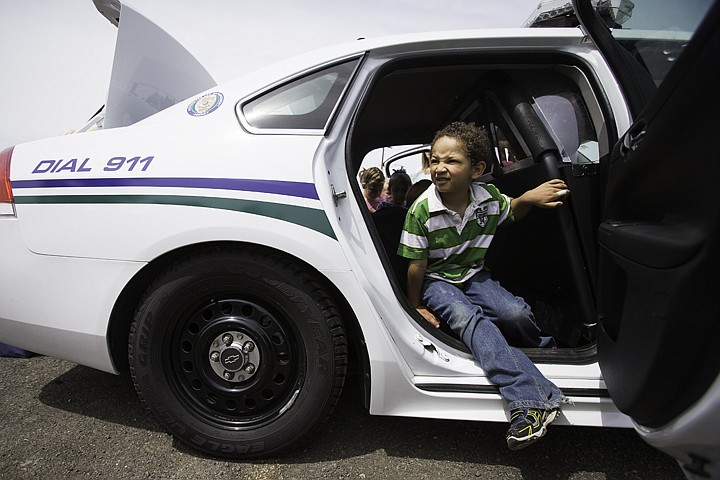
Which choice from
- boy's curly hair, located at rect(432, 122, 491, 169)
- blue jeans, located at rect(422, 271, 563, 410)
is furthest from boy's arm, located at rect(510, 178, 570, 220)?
blue jeans, located at rect(422, 271, 563, 410)

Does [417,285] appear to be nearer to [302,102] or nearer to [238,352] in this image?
[238,352]

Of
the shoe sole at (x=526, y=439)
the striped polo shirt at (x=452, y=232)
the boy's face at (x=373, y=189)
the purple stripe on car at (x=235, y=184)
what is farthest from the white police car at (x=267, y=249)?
the boy's face at (x=373, y=189)

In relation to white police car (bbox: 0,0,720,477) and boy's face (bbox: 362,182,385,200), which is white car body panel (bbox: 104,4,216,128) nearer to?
white police car (bbox: 0,0,720,477)

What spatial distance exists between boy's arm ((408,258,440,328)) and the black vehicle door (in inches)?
26.9

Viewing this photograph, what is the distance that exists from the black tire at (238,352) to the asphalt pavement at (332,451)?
11 centimetres

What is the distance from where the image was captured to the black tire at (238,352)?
1593 millimetres

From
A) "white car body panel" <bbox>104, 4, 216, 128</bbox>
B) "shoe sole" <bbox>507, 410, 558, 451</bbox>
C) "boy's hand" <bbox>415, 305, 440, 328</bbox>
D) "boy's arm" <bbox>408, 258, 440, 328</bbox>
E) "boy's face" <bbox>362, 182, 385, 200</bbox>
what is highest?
"white car body panel" <bbox>104, 4, 216, 128</bbox>

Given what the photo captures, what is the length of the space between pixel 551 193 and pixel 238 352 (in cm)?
132

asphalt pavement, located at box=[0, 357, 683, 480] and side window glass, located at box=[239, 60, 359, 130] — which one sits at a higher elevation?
side window glass, located at box=[239, 60, 359, 130]

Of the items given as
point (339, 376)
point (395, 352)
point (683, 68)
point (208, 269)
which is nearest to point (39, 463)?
point (208, 269)

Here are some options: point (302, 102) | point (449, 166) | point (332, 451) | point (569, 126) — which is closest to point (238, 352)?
point (332, 451)

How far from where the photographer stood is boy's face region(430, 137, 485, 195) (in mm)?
1883

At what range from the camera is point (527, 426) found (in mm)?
1485

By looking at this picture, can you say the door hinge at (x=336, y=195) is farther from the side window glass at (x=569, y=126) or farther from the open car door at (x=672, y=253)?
the side window glass at (x=569, y=126)
